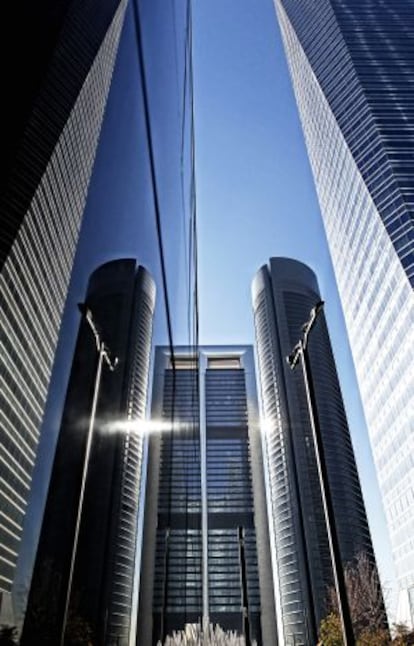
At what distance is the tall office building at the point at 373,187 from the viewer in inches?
2537

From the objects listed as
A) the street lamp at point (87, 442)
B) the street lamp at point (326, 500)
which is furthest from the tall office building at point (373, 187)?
the street lamp at point (87, 442)

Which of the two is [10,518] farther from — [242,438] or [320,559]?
[242,438]

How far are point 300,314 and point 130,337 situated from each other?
115490mm

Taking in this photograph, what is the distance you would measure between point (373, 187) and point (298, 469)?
5792cm

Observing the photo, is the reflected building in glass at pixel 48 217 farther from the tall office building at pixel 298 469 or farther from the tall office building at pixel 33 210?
the tall office building at pixel 298 469

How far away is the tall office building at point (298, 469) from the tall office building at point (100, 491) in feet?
262

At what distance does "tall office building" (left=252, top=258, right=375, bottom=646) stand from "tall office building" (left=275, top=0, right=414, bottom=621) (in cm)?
1107

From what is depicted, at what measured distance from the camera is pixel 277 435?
112m

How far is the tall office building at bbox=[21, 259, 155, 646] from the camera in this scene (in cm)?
137

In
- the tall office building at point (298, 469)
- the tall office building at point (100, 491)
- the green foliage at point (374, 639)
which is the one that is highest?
the tall office building at point (298, 469)

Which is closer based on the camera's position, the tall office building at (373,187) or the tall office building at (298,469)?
the tall office building at (373,187)

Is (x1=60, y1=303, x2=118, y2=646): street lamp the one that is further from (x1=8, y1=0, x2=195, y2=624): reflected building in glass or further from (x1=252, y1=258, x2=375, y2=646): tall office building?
(x1=252, y1=258, x2=375, y2=646): tall office building

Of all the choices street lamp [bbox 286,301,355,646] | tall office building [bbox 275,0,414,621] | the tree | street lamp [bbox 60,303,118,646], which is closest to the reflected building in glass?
street lamp [bbox 60,303,118,646]

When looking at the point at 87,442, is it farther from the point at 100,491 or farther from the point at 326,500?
the point at 326,500
